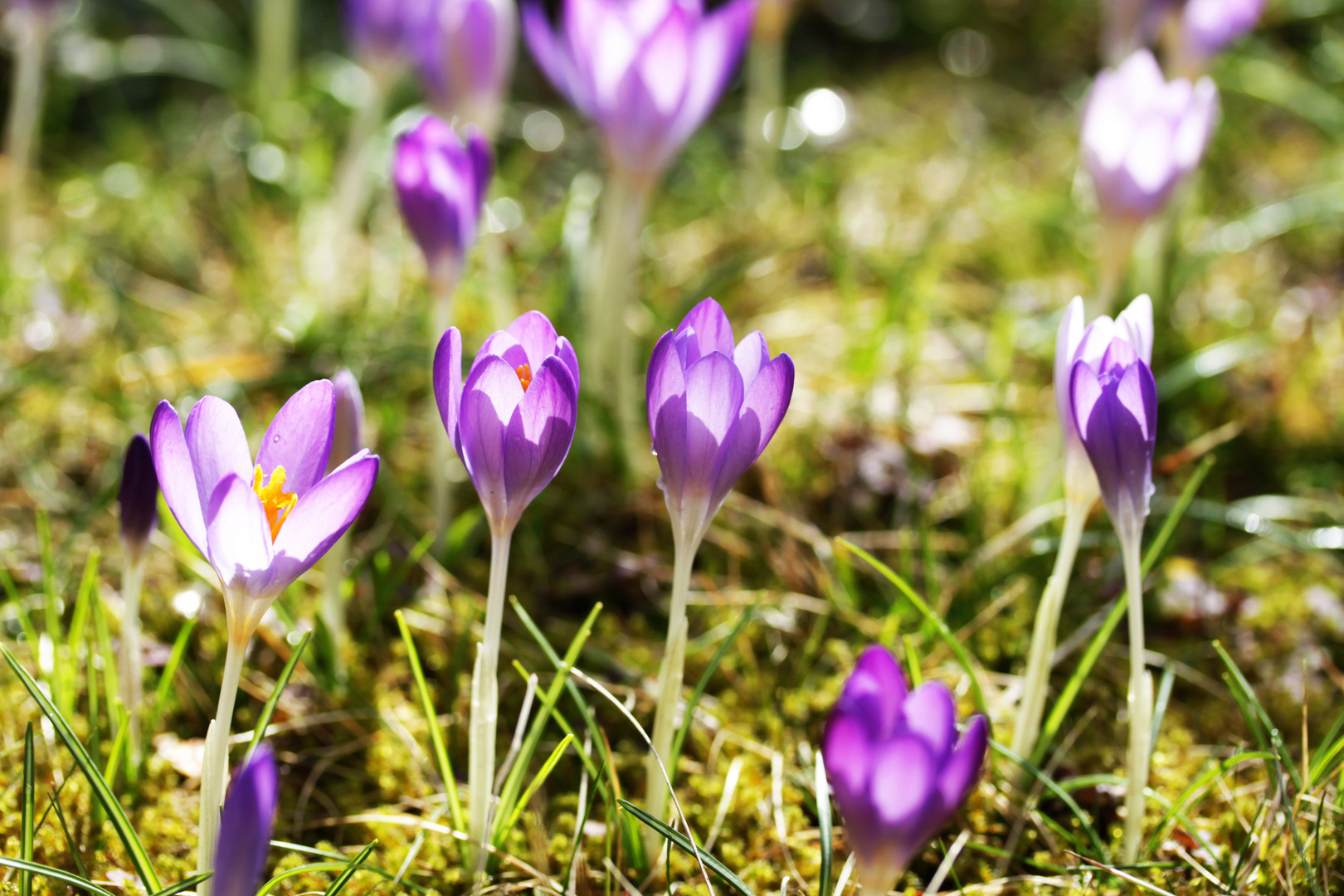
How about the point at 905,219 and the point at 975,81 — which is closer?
the point at 905,219

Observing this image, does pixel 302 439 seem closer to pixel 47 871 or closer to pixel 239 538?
pixel 239 538

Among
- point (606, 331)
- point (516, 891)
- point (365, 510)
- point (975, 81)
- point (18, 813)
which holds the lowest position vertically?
point (516, 891)

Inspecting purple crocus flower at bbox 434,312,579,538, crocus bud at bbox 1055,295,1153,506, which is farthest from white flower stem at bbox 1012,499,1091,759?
purple crocus flower at bbox 434,312,579,538

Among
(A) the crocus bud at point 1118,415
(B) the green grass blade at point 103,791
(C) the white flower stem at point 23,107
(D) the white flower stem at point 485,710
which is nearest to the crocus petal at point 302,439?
(D) the white flower stem at point 485,710

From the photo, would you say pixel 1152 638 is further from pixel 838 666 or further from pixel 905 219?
pixel 905 219

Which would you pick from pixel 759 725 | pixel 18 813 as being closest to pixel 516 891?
pixel 759 725

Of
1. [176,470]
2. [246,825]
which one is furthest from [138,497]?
[246,825]

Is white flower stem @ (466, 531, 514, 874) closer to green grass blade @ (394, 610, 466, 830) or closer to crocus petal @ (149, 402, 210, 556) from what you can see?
green grass blade @ (394, 610, 466, 830)
